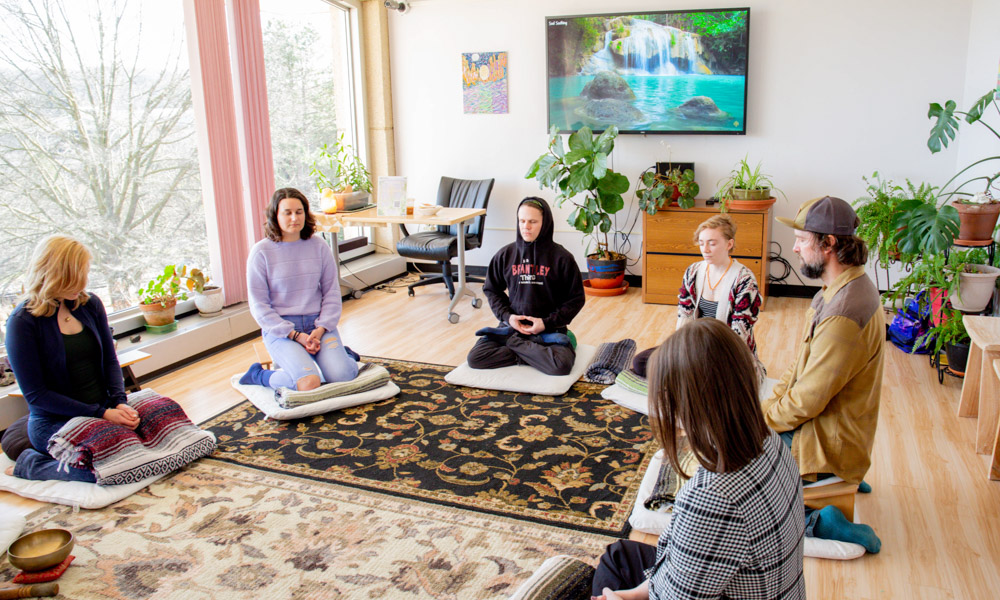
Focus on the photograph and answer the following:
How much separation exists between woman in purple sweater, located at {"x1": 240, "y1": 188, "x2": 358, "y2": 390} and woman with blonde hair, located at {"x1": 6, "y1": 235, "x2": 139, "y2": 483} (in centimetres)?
88

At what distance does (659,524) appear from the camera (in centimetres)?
253

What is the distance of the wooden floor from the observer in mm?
2291

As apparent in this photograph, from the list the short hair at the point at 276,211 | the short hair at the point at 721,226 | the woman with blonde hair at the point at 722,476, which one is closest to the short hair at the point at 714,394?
the woman with blonde hair at the point at 722,476

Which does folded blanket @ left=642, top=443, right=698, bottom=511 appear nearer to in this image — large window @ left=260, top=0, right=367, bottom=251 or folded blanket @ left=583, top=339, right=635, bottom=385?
folded blanket @ left=583, top=339, right=635, bottom=385

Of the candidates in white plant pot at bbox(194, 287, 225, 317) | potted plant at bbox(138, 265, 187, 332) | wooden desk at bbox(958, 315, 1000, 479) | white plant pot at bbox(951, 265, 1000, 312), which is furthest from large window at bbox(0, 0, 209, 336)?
white plant pot at bbox(951, 265, 1000, 312)

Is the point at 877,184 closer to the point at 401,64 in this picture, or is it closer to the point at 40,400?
the point at 401,64

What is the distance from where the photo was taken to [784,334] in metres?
4.78

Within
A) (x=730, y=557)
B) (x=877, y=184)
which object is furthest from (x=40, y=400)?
(x=877, y=184)

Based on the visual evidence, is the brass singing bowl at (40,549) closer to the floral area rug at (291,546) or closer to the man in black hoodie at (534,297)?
the floral area rug at (291,546)

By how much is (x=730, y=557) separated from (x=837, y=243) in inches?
54.9

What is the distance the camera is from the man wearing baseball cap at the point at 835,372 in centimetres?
227

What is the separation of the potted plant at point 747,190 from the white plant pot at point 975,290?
1640mm

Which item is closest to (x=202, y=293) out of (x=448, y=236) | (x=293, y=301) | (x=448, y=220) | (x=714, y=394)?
(x=293, y=301)

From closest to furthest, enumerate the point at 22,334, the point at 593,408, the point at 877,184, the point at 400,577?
1. the point at 400,577
2. the point at 22,334
3. the point at 593,408
4. the point at 877,184
